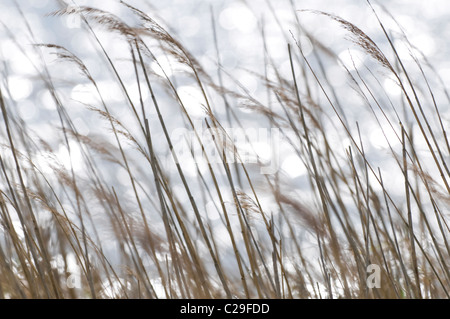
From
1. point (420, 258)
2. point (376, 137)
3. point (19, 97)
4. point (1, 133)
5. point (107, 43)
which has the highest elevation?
point (107, 43)

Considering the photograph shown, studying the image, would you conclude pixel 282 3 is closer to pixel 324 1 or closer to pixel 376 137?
pixel 324 1

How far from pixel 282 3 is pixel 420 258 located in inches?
355

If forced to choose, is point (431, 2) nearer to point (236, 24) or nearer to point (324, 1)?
point (324, 1)

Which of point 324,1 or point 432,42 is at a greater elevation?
point 324,1

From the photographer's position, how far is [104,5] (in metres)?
10.0

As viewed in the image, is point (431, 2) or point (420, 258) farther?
point (431, 2)

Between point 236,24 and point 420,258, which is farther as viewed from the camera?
point 236,24

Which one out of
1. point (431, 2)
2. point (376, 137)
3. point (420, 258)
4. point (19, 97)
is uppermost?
point (431, 2)
